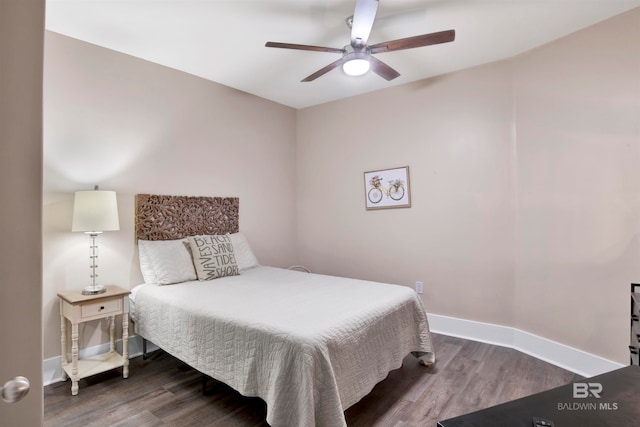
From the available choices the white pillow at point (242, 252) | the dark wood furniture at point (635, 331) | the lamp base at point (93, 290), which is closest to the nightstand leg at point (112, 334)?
the lamp base at point (93, 290)

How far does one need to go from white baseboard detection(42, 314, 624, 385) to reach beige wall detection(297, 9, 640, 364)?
0.07m

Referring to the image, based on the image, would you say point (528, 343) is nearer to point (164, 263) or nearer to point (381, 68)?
point (381, 68)

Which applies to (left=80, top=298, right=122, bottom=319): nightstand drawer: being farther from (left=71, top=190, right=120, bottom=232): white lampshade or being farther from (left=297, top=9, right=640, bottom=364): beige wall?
(left=297, top=9, right=640, bottom=364): beige wall

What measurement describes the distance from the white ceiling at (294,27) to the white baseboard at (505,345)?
250 cm

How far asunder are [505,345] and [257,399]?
7.50 ft

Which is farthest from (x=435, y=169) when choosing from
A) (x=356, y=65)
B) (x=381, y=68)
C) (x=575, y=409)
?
(x=575, y=409)

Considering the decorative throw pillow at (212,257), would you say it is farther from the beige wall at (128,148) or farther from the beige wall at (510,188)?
the beige wall at (510,188)

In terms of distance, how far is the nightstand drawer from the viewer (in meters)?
2.28

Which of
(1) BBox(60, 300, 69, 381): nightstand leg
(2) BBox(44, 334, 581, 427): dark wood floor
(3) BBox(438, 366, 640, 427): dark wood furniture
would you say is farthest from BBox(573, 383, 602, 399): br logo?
(1) BBox(60, 300, 69, 381): nightstand leg

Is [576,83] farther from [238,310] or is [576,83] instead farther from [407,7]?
[238,310]

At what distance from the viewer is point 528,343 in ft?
9.38

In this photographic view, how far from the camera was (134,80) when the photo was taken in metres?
2.89

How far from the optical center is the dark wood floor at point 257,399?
6.43 feet
